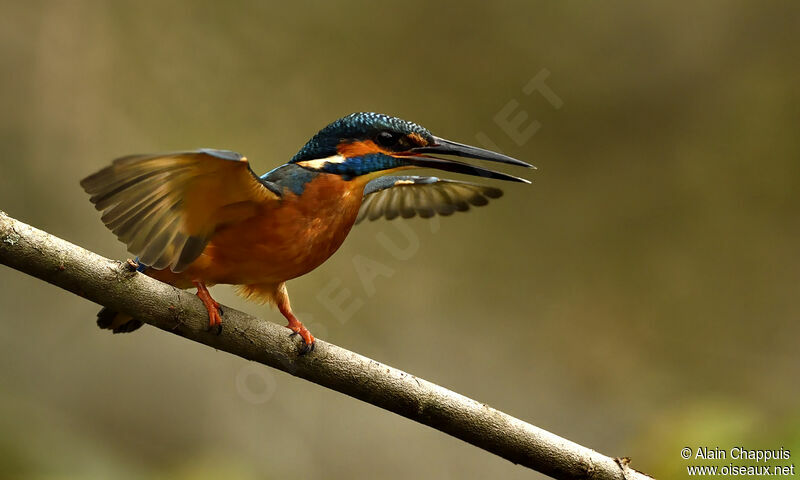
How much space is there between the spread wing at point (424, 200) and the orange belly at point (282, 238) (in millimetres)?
894

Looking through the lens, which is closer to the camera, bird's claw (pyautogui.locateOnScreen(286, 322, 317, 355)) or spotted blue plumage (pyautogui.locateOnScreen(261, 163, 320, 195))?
bird's claw (pyautogui.locateOnScreen(286, 322, 317, 355))

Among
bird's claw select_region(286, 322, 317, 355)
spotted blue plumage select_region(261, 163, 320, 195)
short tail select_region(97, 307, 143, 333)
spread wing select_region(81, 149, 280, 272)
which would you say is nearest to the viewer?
spread wing select_region(81, 149, 280, 272)

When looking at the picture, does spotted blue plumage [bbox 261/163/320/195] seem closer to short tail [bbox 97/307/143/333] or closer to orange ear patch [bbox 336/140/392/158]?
orange ear patch [bbox 336/140/392/158]

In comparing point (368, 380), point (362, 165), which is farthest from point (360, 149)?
point (368, 380)

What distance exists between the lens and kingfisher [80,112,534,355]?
1.97m

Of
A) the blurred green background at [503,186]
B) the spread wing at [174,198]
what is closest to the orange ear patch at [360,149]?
the spread wing at [174,198]

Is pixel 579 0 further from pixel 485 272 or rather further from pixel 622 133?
pixel 485 272

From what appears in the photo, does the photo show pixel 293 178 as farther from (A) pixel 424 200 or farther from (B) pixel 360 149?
(A) pixel 424 200

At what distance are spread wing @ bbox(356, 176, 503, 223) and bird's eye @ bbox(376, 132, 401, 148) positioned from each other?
871 mm

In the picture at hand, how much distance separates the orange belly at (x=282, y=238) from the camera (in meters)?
2.22

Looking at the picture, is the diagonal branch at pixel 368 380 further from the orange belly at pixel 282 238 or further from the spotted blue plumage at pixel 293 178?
the spotted blue plumage at pixel 293 178

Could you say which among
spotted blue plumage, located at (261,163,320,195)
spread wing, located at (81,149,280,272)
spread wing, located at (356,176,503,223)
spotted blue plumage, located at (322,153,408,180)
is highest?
spread wing, located at (356,176,503,223)

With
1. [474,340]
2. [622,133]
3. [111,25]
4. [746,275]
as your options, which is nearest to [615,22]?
[622,133]

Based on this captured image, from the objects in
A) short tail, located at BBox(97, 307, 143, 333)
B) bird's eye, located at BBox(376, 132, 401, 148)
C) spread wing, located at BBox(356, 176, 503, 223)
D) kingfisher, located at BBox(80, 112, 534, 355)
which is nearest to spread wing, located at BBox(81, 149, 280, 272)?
kingfisher, located at BBox(80, 112, 534, 355)
